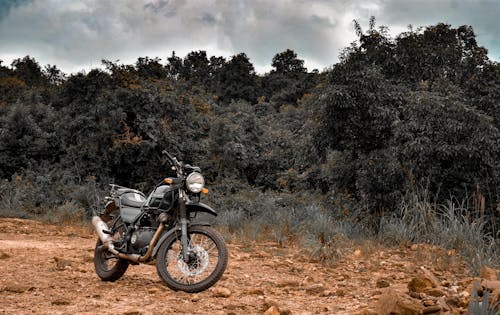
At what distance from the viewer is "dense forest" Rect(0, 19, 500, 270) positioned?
1066cm

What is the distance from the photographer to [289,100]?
34.0 metres

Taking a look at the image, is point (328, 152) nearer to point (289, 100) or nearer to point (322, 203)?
point (322, 203)

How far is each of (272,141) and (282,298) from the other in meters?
16.6

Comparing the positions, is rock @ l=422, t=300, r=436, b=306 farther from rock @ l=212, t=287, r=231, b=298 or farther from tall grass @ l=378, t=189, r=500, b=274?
rock @ l=212, t=287, r=231, b=298

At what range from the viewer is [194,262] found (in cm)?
485

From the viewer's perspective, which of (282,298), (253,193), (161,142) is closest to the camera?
(282,298)

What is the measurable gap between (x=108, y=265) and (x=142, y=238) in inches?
29.6

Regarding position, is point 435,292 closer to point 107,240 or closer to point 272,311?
point 272,311

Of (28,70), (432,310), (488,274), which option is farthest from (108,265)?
(28,70)

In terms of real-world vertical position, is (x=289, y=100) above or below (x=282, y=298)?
above

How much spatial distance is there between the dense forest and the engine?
2471 mm

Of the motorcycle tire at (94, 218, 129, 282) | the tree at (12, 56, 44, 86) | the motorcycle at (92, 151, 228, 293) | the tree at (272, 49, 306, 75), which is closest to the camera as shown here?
the motorcycle at (92, 151, 228, 293)

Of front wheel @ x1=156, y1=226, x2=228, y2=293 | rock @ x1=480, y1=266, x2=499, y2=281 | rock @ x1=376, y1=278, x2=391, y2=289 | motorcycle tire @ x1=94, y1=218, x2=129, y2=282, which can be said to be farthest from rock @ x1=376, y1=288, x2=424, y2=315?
motorcycle tire @ x1=94, y1=218, x2=129, y2=282

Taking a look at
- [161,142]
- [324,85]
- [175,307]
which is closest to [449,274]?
[175,307]
